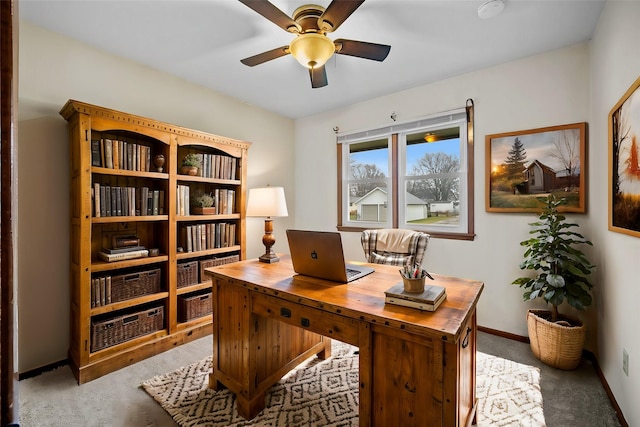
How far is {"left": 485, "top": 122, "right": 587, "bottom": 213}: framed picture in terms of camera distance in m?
2.40

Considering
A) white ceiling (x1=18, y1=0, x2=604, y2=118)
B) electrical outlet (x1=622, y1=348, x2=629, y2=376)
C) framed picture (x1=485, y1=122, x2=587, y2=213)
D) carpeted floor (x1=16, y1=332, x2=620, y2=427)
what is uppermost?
white ceiling (x1=18, y1=0, x2=604, y2=118)

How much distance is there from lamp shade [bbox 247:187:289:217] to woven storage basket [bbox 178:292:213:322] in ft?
3.54

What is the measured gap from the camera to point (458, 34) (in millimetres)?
2232

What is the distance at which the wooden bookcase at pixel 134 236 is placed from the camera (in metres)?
2.12

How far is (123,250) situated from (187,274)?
0.58 m

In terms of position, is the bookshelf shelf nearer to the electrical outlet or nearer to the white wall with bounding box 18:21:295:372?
the white wall with bounding box 18:21:295:372

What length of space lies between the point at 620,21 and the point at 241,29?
236 centimetres

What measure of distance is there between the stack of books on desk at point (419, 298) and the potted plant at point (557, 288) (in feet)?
4.76

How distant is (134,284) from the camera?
2.40 meters

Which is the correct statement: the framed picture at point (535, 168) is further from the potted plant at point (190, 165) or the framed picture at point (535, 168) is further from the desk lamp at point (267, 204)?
the potted plant at point (190, 165)

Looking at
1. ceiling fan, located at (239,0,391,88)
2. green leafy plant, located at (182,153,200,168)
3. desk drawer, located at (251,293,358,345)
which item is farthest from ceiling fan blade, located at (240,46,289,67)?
desk drawer, located at (251,293,358,345)

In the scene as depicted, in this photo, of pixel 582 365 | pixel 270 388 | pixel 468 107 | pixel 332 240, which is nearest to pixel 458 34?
pixel 468 107

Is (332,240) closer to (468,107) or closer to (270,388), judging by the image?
(270,388)

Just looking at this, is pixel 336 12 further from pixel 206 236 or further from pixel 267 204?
pixel 206 236
